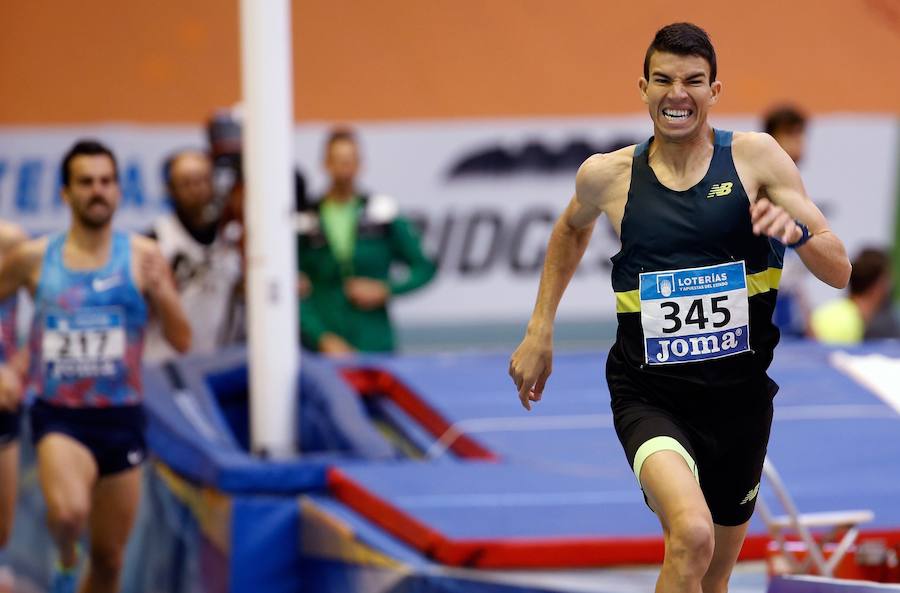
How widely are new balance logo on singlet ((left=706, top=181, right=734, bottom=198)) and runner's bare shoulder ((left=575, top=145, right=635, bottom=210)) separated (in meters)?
0.26

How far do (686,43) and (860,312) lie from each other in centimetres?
597

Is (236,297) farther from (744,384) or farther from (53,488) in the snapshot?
(744,384)

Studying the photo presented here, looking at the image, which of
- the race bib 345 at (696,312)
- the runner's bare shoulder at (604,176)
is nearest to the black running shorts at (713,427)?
the race bib 345 at (696,312)

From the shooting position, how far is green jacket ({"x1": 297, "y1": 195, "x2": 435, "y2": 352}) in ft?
29.5

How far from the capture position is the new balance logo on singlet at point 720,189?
4.48 meters

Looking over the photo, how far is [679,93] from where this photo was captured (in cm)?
437

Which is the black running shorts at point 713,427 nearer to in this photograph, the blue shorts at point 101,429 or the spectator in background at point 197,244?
the blue shorts at point 101,429

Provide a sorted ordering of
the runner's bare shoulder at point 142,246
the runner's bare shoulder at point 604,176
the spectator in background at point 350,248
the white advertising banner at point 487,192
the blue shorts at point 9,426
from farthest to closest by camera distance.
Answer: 1. the white advertising banner at point 487,192
2. the spectator in background at point 350,248
3. the blue shorts at point 9,426
4. the runner's bare shoulder at point 142,246
5. the runner's bare shoulder at point 604,176

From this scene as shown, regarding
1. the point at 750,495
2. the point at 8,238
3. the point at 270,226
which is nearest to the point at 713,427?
the point at 750,495

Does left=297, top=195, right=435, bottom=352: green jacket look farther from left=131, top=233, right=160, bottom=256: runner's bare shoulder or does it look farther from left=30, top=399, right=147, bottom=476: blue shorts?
left=30, top=399, right=147, bottom=476: blue shorts

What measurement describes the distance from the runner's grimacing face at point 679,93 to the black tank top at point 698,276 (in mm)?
162

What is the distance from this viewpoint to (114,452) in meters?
6.91

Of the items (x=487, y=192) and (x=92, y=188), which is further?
(x=487, y=192)

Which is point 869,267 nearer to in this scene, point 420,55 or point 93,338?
point 93,338
